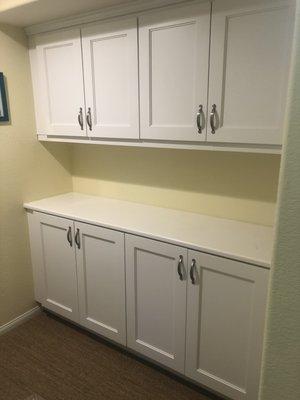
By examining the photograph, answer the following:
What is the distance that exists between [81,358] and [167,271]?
0.92 metres

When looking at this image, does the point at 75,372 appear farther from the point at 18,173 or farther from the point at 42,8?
the point at 42,8

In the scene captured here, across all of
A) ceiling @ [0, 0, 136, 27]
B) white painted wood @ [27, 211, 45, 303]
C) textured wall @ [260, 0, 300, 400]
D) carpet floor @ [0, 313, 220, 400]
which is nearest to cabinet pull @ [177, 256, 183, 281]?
carpet floor @ [0, 313, 220, 400]

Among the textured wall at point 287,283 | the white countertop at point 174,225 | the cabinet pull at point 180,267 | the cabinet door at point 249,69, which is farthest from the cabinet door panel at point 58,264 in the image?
the textured wall at point 287,283

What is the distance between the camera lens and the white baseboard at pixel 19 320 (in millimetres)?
2378

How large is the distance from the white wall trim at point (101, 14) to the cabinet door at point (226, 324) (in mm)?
1284

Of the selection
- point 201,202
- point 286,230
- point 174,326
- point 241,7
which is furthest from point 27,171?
point 286,230

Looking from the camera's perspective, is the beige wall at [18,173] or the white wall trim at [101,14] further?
the beige wall at [18,173]

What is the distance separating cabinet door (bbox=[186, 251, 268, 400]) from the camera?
1.51m

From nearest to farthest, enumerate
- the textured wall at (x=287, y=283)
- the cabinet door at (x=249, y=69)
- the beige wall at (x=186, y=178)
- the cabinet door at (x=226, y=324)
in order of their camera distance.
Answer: the textured wall at (x=287, y=283)
the cabinet door at (x=249, y=69)
the cabinet door at (x=226, y=324)
the beige wall at (x=186, y=178)

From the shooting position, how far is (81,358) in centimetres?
212

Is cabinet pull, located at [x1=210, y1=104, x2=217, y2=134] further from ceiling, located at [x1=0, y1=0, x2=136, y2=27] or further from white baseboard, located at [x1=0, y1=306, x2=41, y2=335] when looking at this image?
white baseboard, located at [x1=0, y1=306, x2=41, y2=335]

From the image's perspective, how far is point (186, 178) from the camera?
6.94 feet

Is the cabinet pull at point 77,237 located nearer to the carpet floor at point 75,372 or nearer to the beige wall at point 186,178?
the beige wall at point 186,178

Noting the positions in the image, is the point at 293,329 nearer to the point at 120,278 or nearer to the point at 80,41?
the point at 120,278
